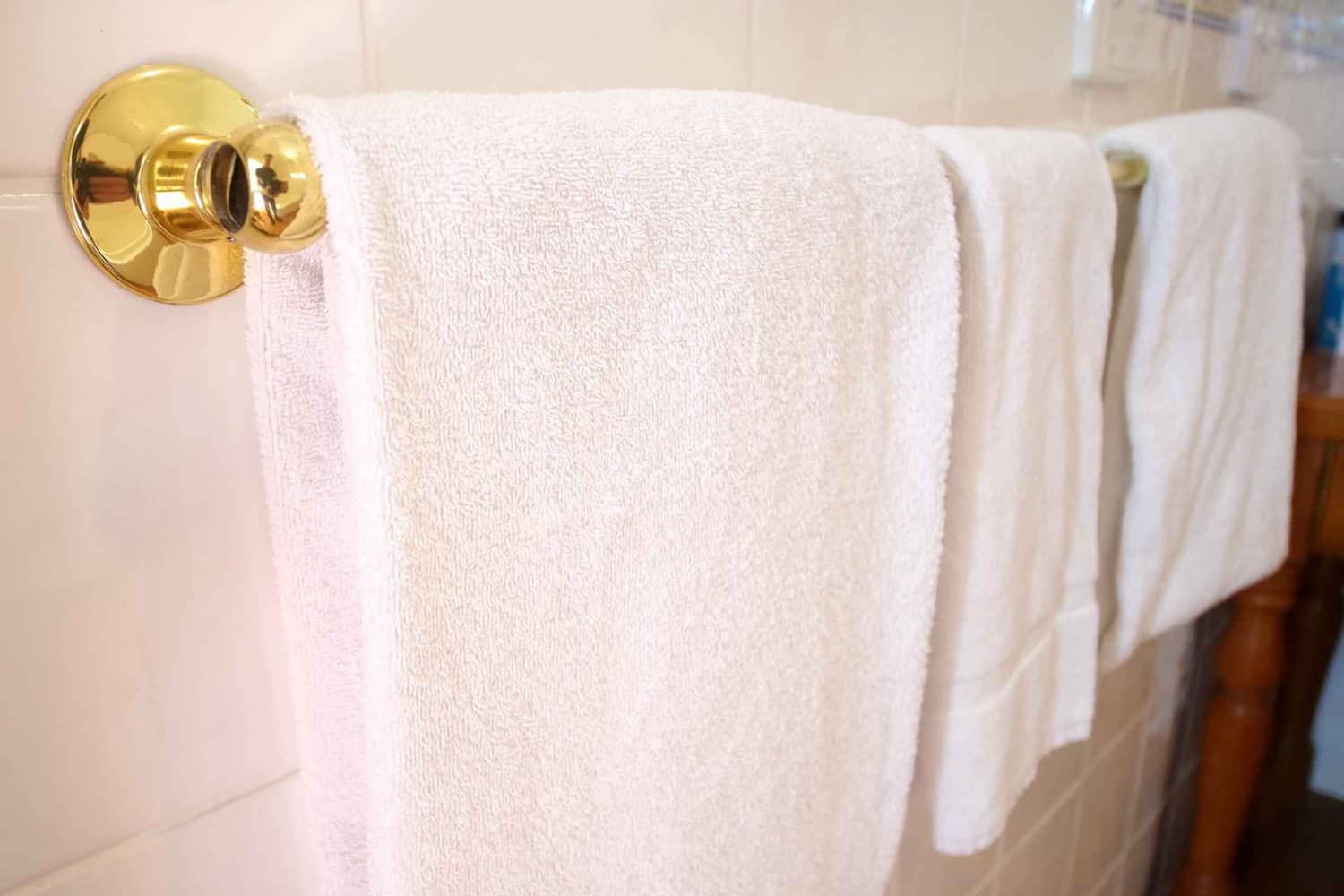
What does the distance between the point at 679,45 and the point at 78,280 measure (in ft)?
0.90

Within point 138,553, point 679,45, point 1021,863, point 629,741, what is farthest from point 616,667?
point 1021,863

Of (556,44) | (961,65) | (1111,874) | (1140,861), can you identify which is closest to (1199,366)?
(961,65)

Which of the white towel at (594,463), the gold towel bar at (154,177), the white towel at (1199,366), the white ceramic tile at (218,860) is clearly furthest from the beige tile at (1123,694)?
the gold towel bar at (154,177)

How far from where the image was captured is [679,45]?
447 mm

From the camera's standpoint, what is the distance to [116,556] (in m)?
0.31

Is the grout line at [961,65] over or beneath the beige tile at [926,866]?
over

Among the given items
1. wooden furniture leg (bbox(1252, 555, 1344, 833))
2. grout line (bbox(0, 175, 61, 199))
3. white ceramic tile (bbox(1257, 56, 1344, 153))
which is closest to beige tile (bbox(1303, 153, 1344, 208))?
white ceramic tile (bbox(1257, 56, 1344, 153))

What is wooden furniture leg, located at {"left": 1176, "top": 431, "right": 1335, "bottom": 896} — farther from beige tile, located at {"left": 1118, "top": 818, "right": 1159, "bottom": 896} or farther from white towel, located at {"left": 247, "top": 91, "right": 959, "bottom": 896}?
white towel, located at {"left": 247, "top": 91, "right": 959, "bottom": 896}

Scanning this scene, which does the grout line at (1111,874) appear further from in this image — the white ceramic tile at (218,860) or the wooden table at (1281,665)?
the white ceramic tile at (218,860)

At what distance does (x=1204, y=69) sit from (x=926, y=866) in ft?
2.51

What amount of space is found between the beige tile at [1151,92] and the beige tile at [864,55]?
23cm

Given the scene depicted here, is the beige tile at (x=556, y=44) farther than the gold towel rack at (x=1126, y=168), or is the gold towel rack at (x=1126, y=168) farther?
the gold towel rack at (x=1126, y=168)

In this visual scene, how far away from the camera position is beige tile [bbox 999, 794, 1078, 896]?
0.93 meters

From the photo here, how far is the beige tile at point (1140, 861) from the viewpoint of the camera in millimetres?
1279
